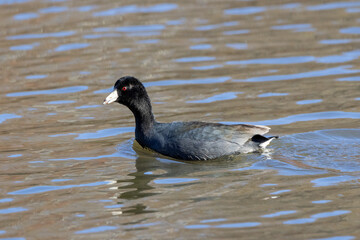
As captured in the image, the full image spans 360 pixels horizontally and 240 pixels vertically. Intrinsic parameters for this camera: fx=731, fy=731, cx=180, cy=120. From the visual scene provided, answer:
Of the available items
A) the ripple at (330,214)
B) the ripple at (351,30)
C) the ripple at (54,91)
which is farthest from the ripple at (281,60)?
the ripple at (330,214)

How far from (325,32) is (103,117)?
254 inches

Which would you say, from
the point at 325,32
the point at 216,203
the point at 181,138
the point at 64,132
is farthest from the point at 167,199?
the point at 325,32

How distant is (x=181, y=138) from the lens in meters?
9.43

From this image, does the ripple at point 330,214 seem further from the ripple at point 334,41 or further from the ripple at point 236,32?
the ripple at point 236,32

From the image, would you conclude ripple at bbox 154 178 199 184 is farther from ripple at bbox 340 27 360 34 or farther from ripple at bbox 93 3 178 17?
ripple at bbox 93 3 178 17

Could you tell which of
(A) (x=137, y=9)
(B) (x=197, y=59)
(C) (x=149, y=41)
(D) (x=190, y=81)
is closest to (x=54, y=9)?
(A) (x=137, y=9)

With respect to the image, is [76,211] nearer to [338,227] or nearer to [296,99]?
[338,227]

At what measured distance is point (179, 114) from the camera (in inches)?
452

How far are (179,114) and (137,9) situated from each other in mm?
8082

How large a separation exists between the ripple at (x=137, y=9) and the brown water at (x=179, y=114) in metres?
0.05

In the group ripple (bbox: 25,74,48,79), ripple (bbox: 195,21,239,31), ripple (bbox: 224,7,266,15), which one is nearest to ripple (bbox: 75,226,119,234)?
ripple (bbox: 25,74,48,79)

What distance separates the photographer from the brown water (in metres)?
7.28

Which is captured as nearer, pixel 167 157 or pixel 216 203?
pixel 216 203

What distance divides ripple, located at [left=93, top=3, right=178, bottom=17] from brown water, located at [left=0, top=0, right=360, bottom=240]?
2.1 inches
